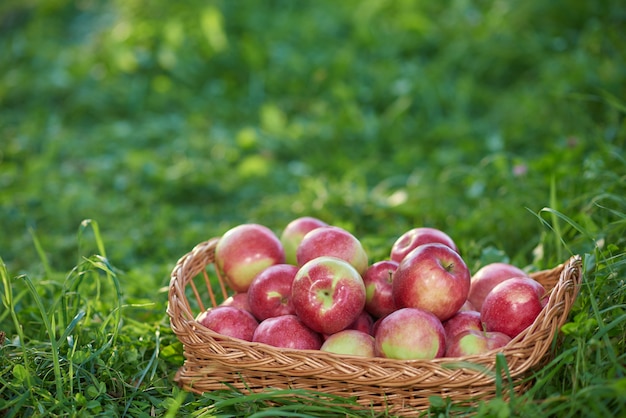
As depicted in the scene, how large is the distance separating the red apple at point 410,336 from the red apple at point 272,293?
38 centimetres

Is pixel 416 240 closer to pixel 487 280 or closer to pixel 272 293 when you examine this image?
pixel 487 280

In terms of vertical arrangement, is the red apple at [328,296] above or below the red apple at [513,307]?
above

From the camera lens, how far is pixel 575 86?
16.9 feet

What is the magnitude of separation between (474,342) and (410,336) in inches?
7.7

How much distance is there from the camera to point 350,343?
6.96 feet

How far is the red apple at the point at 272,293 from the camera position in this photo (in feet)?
7.75

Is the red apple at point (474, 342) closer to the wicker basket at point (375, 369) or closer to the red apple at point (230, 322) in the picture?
the wicker basket at point (375, 369)

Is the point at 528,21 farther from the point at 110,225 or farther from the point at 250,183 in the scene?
the point at 110,225

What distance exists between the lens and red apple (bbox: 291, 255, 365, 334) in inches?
84.7

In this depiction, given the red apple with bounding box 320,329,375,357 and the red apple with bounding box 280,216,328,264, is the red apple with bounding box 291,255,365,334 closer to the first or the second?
the red apple with bounding box 320,329,375,357

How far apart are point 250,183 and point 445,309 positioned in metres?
2.96

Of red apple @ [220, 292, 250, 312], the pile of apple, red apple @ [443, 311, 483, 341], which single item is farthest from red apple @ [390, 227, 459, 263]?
red apple @ [220, 292, 250, 312]

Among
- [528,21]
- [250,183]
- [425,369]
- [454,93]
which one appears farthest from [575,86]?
[425,369]

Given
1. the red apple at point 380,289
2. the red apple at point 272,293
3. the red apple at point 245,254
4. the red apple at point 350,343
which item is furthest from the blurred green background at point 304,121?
the red apple at point 350,343
